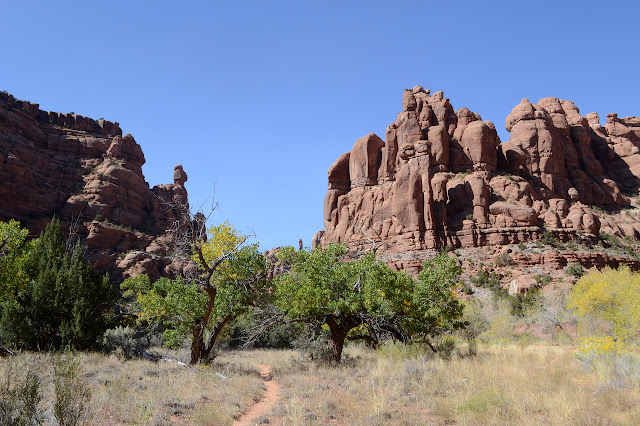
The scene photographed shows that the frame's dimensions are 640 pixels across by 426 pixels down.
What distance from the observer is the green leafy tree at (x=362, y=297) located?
1533 centimetres

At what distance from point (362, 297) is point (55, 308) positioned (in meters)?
14.5

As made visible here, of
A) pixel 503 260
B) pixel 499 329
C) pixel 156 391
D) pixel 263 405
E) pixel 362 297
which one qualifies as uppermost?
pixel 503 260

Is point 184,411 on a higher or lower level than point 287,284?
lower

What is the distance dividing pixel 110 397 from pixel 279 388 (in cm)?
524

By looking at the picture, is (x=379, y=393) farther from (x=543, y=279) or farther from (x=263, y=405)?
(x=543, y=279)

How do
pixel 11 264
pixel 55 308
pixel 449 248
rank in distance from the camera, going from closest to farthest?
pixel 11 264
pixel 55 308
pixel 449 248

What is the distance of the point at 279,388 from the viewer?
12984 mm

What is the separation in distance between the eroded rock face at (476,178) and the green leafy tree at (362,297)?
131ft

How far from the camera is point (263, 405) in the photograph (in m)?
10.5

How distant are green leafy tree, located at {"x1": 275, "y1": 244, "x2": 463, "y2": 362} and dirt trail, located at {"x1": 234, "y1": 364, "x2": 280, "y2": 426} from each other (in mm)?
2866

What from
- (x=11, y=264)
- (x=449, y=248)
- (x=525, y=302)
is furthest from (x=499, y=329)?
(x=11, y=264)

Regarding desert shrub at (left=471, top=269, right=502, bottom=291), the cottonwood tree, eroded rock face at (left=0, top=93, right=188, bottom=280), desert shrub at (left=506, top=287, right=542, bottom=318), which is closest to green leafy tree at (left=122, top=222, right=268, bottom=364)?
the cottonwood tree

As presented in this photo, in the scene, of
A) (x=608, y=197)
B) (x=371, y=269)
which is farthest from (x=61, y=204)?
(x=608, y=197)

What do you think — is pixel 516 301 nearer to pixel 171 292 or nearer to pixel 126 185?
pixel 171 292
